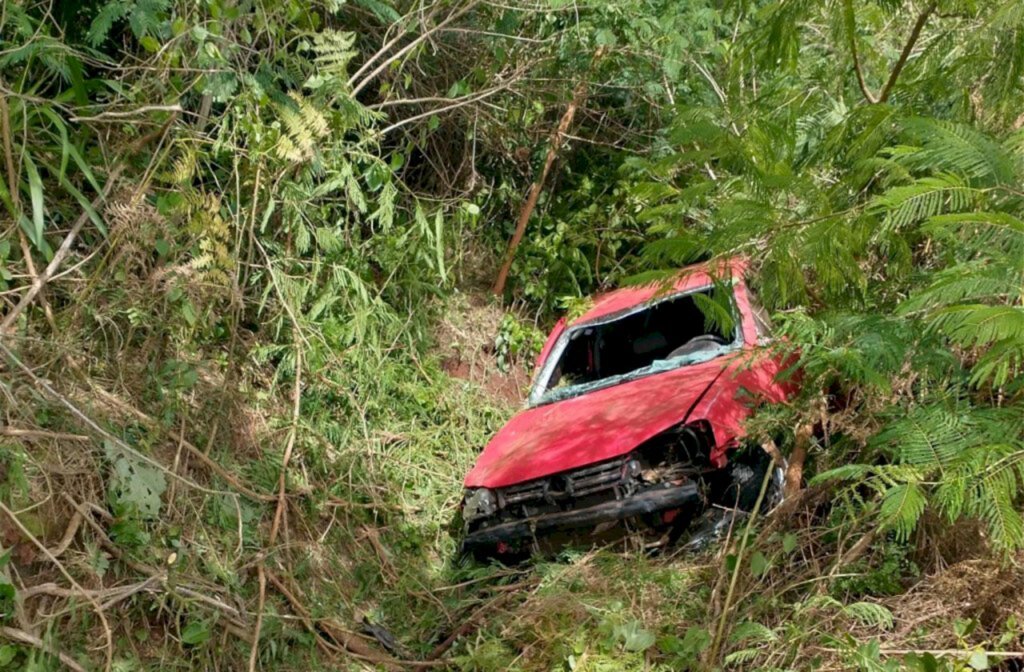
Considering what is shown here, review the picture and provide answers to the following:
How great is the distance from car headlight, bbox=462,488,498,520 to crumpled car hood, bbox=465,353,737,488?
1.8 inches

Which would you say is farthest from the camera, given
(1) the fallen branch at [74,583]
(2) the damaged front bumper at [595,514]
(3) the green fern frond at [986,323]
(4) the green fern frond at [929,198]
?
(2) the damaged front bumper at [595,514]

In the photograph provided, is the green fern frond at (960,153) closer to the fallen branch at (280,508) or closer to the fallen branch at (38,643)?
the fallen branch at (280,508)

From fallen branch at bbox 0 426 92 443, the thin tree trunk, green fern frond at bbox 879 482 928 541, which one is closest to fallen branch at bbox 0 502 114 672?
fallen branch at bbox 0 426 92 443

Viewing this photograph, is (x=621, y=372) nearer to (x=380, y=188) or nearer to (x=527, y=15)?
(x=380, y=188)

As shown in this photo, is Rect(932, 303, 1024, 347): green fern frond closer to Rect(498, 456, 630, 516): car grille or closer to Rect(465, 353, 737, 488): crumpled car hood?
Rect(465, 353, 737, 488): crumpled car hood

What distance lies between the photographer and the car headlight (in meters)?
6.17

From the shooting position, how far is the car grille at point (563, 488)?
5734mm

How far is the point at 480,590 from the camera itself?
596 centimetres

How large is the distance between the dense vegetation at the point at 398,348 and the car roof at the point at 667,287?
13 centimetres

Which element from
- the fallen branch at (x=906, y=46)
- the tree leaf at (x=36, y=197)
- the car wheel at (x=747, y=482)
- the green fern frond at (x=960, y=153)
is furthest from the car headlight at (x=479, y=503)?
the green fern frond at (x=960, y=153)


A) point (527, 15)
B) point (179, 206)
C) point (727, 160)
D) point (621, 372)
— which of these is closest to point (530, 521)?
point (621, 372)

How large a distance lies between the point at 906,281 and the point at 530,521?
2294mm

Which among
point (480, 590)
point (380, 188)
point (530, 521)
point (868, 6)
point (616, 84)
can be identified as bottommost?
point (480, 590)

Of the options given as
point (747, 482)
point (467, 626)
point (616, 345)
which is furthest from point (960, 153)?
point (616, 345)
